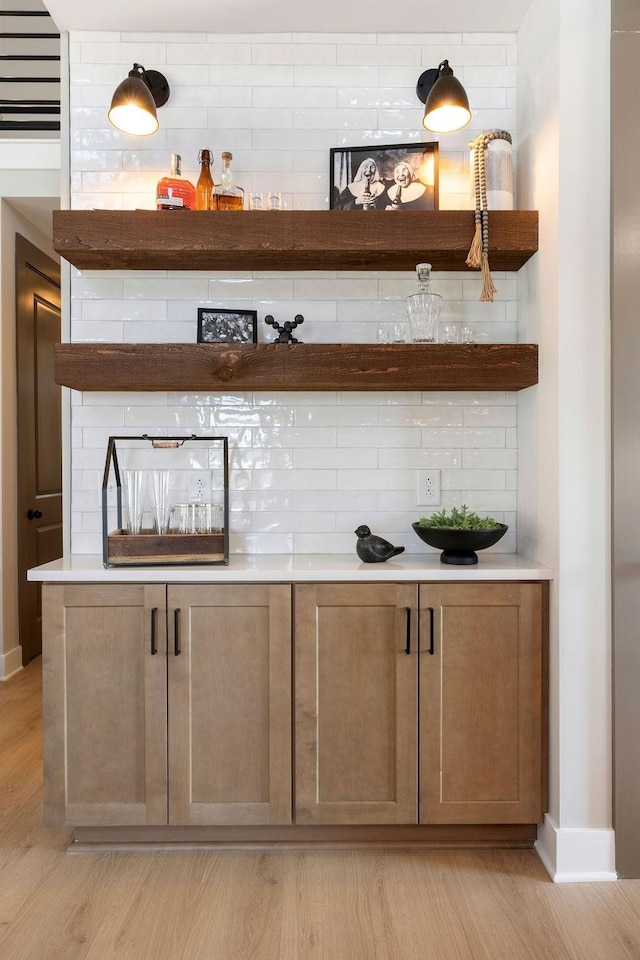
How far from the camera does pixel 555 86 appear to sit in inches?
81.0

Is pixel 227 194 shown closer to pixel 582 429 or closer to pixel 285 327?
pixel 285 327

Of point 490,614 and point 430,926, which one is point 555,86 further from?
point 430,926

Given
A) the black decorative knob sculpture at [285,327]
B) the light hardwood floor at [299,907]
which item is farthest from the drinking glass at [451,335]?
the light hardwood floor at [299,907]

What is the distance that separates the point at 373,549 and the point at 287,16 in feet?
6.38

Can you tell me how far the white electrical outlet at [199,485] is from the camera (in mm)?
2465

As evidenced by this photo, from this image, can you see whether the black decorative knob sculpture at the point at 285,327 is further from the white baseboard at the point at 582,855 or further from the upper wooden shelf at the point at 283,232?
the white baseboard at the point at 582,855

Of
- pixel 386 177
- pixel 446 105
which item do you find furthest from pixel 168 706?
pixel 446 105

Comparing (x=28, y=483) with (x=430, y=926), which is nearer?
(x=430, y=926)

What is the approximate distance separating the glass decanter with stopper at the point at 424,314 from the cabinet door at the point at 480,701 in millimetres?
879

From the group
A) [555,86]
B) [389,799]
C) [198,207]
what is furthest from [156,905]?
[555,86]

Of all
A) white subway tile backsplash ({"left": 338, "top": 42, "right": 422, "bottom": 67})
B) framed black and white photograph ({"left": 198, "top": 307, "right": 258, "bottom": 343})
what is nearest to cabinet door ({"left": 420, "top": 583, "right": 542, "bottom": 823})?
framed black and white photograph ({"left": 198, "top": 307, "right": 258, "bottom": 343})

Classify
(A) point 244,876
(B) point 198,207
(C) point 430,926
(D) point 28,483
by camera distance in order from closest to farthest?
(C) point 430,926, (A) point 244,876, (B) point 198,207, (D) point 28,483

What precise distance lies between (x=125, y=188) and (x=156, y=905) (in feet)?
7.92

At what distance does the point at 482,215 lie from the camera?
2172 millimetres
